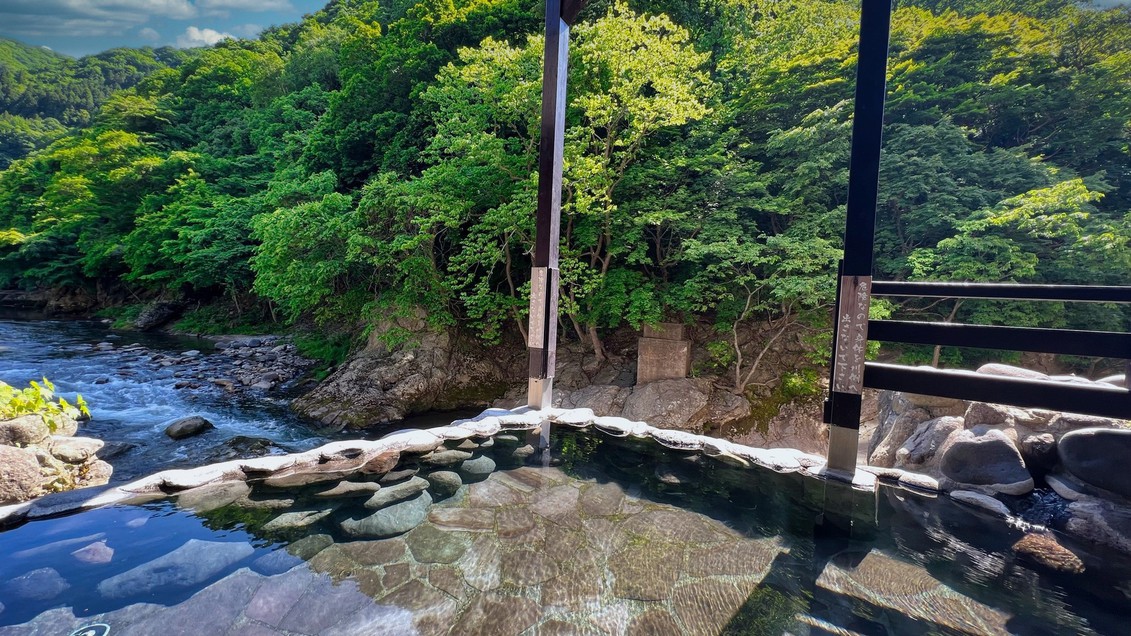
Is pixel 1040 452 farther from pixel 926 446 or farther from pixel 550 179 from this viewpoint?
pixel 550 179

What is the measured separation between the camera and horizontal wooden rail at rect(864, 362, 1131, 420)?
2451 mm

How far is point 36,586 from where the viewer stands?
1916 mm

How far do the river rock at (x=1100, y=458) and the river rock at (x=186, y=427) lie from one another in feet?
33.2

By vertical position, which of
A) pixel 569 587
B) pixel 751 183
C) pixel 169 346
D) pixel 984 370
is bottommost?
pixel 169 346

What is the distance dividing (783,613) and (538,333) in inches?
120

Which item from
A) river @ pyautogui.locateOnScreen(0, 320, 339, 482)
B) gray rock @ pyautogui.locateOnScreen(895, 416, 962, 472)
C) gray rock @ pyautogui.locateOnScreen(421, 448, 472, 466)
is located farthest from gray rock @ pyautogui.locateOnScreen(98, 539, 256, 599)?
gray rock @ pyautogui.locateOnScreen(895, 416, 962, 472)

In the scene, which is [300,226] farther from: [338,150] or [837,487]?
[837,487]

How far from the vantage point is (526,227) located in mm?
8258

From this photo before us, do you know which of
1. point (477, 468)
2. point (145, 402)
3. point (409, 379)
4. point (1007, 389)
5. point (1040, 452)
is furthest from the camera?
point (409, 379)

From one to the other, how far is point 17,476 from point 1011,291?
6139mm

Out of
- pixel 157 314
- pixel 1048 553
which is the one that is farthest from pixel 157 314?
pixel 1048 553

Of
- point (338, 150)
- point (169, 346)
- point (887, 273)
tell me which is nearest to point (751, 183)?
point (887, 273)

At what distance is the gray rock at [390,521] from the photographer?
8.05 feet

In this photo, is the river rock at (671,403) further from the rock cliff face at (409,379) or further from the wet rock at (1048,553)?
the wet rock at (1048,553)
